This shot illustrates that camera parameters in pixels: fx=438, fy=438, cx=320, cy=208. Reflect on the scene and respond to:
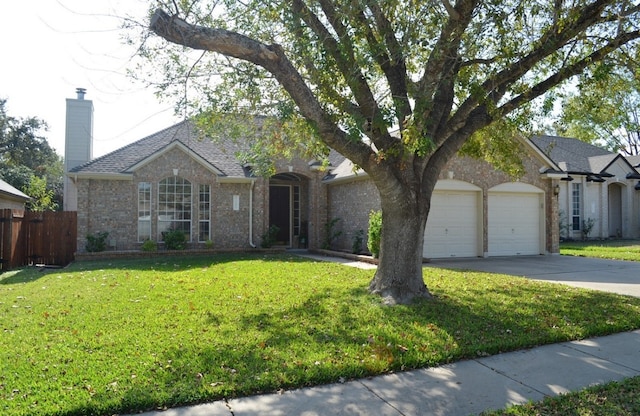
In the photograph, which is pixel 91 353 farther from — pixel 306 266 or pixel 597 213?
pixel 597 213

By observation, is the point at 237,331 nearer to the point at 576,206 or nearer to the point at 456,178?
the point at 456,178

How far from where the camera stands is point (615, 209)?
2788 cm

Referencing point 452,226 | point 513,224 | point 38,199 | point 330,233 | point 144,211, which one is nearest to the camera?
point 452,226

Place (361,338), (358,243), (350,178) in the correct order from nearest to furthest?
(361,338) → (358,243) → (350,178)

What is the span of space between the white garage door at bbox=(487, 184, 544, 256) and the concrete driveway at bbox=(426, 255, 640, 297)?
2.32ft

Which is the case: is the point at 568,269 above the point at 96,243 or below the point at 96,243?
below

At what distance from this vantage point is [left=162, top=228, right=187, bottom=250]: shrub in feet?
54.0

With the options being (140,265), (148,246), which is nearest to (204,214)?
(148,246)

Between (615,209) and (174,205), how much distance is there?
26.7 metres

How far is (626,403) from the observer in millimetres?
4031

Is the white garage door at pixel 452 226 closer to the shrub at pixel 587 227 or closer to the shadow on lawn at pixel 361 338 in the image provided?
the shadow on lawn at pixel 361 338

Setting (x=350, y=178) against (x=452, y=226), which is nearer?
(x=452, y=226)

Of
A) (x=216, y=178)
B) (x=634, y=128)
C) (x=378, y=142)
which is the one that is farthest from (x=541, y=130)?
(x=216, y=178)

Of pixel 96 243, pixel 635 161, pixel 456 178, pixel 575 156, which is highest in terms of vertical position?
pixel 635 161
